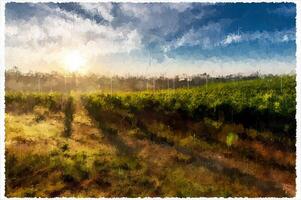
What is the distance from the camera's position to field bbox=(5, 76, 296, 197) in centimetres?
788

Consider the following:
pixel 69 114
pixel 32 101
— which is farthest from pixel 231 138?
pixel 32 101

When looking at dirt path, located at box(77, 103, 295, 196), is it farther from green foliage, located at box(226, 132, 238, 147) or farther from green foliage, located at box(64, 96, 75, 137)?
green foliage, located at box(64, 96, 75, 137)

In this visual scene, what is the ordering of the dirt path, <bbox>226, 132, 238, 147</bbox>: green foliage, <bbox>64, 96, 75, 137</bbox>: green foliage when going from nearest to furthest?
the dirt path → <bbox>226, 132, 238, 147</bbox>: green foliage → <bbox>64, 96, 75, 137</bbox>: green foliage

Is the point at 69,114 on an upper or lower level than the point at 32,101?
lower

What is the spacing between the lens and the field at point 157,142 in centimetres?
788

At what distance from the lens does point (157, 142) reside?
833 cm

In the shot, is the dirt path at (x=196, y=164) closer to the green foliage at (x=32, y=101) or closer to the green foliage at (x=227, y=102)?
the green foliage at (x=227, y=102)

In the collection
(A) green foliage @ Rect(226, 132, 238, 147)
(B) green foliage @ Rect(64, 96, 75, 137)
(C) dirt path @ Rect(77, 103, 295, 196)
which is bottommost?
(C) dirt path @ Rect(77, 103, 295, 196)

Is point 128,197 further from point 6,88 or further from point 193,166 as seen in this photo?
point 6,88

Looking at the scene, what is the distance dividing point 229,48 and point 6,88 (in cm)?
357

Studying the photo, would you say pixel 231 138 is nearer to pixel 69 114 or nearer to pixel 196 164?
pixel 196 164

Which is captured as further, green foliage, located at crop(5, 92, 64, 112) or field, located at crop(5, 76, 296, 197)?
green foliage, located at crop(5, 92, 64, 112)

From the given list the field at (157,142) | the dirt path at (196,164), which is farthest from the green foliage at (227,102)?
the dirt path at (196,164)

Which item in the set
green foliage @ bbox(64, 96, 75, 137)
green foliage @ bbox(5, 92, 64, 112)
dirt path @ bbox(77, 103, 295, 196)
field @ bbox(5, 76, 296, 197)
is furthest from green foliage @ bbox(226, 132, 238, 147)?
green foliage @ bbox(5, 92, 64, 112)
